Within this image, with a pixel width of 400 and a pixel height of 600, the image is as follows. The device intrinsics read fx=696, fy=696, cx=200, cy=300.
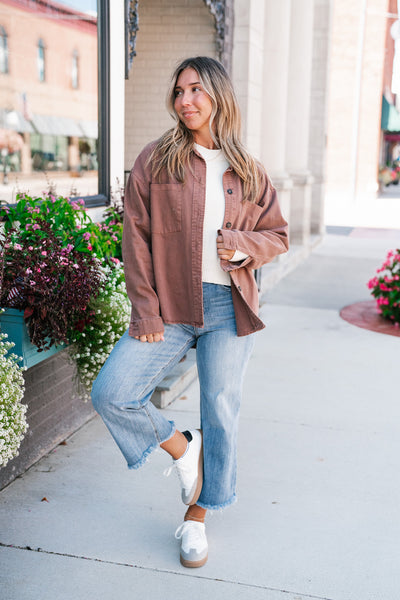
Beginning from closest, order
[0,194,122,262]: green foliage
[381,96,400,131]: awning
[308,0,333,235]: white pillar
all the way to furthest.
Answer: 1. [0,194,122,262]: green foliage
2. [308,0,333,235]: white pillar
3. [381,96,400,131]: awning

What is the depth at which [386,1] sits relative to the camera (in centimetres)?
2897

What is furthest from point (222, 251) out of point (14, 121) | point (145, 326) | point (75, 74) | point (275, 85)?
point (275, 85)

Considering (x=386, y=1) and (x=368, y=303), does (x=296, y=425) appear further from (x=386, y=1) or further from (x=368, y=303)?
(x=386, y=1)

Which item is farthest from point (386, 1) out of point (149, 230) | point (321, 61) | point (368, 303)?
point (149, 230)

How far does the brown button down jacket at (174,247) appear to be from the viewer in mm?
2742

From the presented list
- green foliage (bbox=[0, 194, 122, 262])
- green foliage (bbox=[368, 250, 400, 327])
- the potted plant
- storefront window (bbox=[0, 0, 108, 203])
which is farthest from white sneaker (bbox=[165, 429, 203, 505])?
green foliage (bbox=[368, 250, 400, 327])

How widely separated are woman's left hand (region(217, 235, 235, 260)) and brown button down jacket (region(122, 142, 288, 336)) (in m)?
0.03

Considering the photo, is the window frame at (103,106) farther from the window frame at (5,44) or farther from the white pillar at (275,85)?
the white pillar at (275,85)

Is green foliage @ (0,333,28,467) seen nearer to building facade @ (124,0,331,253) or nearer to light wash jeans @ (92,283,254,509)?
light wash jeans @ (92,283,254,509)

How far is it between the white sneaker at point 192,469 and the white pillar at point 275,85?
734 cm

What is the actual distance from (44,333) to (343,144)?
25.6m

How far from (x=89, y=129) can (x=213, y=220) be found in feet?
8.97

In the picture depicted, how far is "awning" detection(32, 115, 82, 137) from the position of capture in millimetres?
4953

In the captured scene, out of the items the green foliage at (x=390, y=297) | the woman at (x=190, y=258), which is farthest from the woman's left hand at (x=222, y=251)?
the green foliage at (x=390, y=297)
